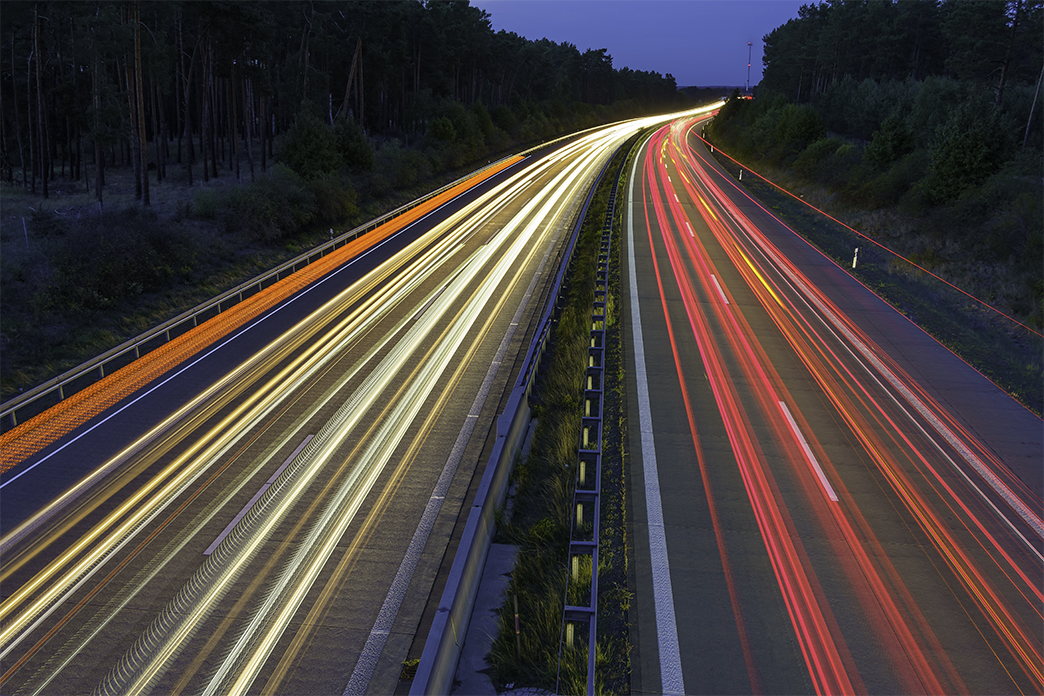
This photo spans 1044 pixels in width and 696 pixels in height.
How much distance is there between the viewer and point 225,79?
195 ft

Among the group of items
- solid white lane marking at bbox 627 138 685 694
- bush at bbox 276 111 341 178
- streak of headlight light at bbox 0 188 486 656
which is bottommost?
streak of headlight light at bbox 0 188 486 656

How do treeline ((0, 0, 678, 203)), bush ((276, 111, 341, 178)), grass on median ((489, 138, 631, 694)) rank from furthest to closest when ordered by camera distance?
1. treeline ((0, 0, 678, 203))
2. bush ((276, 111, 341, 178))
3. grass on median ((489, 138, 631, 694))

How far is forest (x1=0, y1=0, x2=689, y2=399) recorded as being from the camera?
749 inches

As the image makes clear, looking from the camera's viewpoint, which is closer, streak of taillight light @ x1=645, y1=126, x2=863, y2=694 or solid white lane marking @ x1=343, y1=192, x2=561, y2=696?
streak of taillight light @ x1=645, y1=126, x2=863, y2=694

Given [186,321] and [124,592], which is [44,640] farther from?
[186,321]

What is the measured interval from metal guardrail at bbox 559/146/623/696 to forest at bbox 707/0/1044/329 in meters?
13.5

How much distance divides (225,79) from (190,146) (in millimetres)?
17656

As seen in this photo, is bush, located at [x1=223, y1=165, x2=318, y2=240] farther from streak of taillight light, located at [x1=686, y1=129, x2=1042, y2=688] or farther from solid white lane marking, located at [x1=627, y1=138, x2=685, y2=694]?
streak of taillight light, located at [x1=686, y1=129, x2=1042, y2=688]

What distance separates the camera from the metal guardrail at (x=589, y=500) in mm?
7400

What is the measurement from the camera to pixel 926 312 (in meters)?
19.9

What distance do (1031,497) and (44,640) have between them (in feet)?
45.3

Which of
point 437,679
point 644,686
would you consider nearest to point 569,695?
point 644,686

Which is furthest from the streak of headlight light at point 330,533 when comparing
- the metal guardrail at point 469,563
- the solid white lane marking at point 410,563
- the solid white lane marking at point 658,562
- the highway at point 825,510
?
the solid white lane marking at point 658,562

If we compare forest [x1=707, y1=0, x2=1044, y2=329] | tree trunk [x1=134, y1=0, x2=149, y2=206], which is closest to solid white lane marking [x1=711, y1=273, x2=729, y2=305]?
forest [x1=707, y1=0, x2=1044, y2=329]
